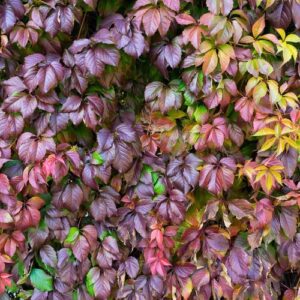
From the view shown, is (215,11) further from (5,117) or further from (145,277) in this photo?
(145,277)

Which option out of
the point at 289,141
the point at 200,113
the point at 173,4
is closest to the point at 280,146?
the point at 289,141

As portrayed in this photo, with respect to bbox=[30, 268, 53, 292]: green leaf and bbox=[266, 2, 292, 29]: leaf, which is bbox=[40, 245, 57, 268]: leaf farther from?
bbox=[266, 2, 292, 29]: leaf

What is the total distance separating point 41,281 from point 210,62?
0.99 meters

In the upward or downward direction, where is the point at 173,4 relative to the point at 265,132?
upward

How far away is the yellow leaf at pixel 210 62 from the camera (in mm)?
1519

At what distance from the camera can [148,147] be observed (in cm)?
167

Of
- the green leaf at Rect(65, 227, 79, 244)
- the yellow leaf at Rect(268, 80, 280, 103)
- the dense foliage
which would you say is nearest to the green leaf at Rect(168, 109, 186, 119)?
the dense foliage

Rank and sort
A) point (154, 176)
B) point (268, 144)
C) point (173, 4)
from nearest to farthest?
point (173, 4)
point (268, 144)
point (154, 176)

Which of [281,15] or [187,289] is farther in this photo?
[187,289]

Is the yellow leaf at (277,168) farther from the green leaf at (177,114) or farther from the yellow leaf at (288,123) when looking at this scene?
the green leaf at (177,114)

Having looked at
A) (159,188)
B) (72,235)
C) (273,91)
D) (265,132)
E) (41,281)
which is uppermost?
(273,91)

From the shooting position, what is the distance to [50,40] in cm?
160

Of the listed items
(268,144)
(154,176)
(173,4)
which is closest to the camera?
(173,4)

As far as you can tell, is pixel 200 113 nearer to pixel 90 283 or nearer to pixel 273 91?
pixel 273 91
